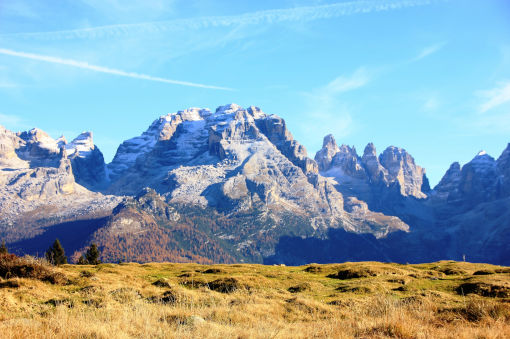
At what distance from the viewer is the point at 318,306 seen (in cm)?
2038

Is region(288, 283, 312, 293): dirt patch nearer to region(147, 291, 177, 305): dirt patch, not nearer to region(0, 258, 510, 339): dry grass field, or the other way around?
region(0, 258, 510, 339): dry grass field

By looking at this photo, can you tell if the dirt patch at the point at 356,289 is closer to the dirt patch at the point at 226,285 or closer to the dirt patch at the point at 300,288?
the dirt patch at the point at 300,288

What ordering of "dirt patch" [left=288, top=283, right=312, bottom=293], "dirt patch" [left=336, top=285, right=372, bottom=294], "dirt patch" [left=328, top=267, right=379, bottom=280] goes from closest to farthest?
"dirt patch" [left=336, top=285, right=372, bottom=294] < "dirt patch" [left=288, top=283, right=312, bottom=293] < "dirt patch" [left=328, top=267, right=379, bottom=280]

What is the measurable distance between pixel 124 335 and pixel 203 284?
1686cm

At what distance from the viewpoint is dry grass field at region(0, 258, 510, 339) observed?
13898 millimetres

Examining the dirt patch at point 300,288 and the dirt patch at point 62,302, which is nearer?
the dirt patch at point 62,302

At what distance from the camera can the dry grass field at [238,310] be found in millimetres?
13898

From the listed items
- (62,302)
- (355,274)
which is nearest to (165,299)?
(62,302)

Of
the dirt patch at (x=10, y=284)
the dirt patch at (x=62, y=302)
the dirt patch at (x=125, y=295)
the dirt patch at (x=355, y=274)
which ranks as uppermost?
the dirt patch at (x=10, y=284)

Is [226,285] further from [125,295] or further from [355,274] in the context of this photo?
[355,274]

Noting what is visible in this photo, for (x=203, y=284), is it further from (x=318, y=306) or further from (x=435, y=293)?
(x=435, y=293)

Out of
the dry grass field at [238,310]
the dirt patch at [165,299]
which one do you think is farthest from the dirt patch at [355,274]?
the dirt patch at [165,299]

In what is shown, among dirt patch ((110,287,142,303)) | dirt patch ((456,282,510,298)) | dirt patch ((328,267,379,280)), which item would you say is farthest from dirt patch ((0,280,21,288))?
dirt patch ((456,282,510,298))

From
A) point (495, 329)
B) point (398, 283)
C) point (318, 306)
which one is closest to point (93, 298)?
point (318, 306)
